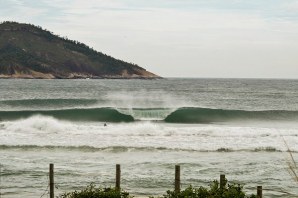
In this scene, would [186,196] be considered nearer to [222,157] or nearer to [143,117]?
[222,157]

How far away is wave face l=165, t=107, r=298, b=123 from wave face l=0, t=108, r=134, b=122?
4505 millimetres

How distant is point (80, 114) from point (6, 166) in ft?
84.2

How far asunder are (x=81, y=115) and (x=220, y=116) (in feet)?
41.7

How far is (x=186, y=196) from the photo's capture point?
1148 centimetres

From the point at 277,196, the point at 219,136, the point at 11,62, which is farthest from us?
the point at 11,62

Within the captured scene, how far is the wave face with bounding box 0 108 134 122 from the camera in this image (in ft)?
141

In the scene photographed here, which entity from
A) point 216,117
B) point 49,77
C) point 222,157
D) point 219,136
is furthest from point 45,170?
point 49,77

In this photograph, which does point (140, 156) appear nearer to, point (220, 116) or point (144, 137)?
point (144, 137)

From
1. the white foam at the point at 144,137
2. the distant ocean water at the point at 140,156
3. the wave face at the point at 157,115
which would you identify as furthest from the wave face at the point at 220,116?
the distant ocean water at the point at 140,156

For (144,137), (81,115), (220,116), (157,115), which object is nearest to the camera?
(144,137)

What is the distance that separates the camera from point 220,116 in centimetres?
4603

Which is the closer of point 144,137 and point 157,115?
point 144,137

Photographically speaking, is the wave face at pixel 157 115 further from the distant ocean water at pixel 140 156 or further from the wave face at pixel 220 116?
the distant ocean water at pixel 140 156

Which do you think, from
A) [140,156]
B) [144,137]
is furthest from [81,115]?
[140,156]
